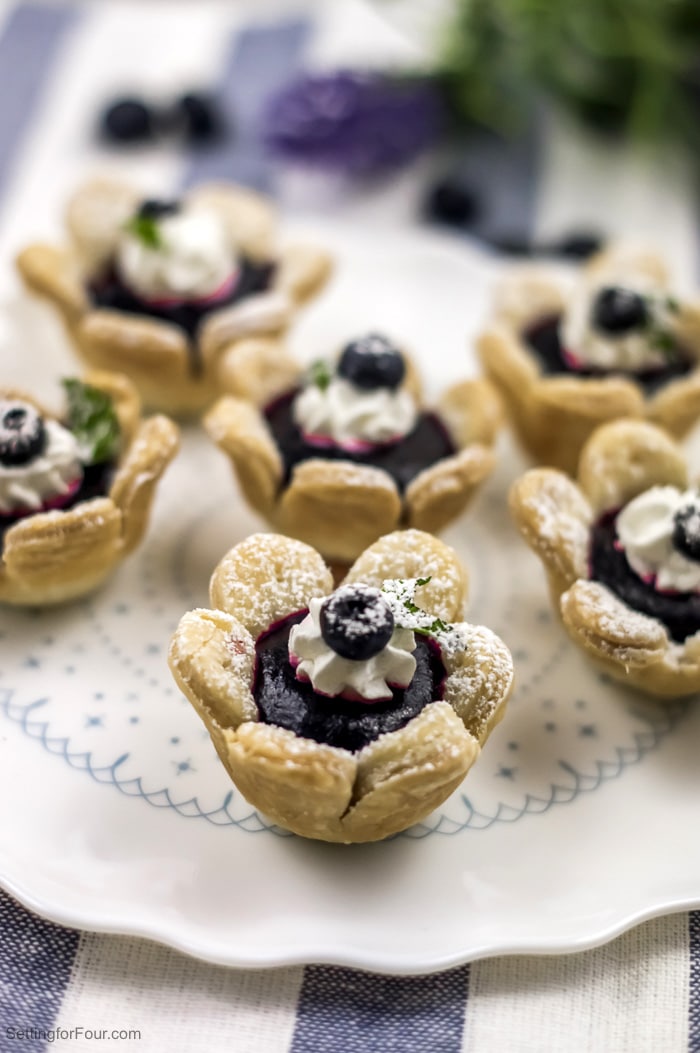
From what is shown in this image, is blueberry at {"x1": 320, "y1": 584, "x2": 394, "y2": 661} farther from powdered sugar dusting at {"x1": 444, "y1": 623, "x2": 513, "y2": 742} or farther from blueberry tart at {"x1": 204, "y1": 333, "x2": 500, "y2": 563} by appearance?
blueberry tart at {"x1": 204, "y1": 333, "x2": 500, "y2": 563}

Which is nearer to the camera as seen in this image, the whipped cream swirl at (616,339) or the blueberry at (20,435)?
the blueberry at (20,435)

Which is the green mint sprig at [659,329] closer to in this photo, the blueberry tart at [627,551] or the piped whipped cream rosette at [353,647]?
the blueberry tart at [627,551]

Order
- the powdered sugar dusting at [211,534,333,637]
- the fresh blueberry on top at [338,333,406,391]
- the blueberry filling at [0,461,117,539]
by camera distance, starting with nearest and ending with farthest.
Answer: the powdered sugar dusting at [211,534,333,637] < the blueberry filling at [0,461,117,539] < the fresh blueberry on top at [338,333,406,391]

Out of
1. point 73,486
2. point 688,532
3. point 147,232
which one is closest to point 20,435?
point 73,486

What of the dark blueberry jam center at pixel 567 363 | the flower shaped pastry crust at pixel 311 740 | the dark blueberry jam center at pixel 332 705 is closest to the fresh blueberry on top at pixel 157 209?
the dark blueberry jam center at pixel 567 363

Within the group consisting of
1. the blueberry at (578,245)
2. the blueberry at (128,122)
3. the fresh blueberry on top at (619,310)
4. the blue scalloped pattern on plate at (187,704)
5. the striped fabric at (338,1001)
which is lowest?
the striped fabric at (338,1001)

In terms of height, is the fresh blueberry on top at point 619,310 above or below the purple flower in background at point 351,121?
below

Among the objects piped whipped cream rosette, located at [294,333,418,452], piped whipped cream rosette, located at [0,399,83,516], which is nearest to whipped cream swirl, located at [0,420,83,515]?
piped whipped cream rosette, located at [0,399,83,516]
